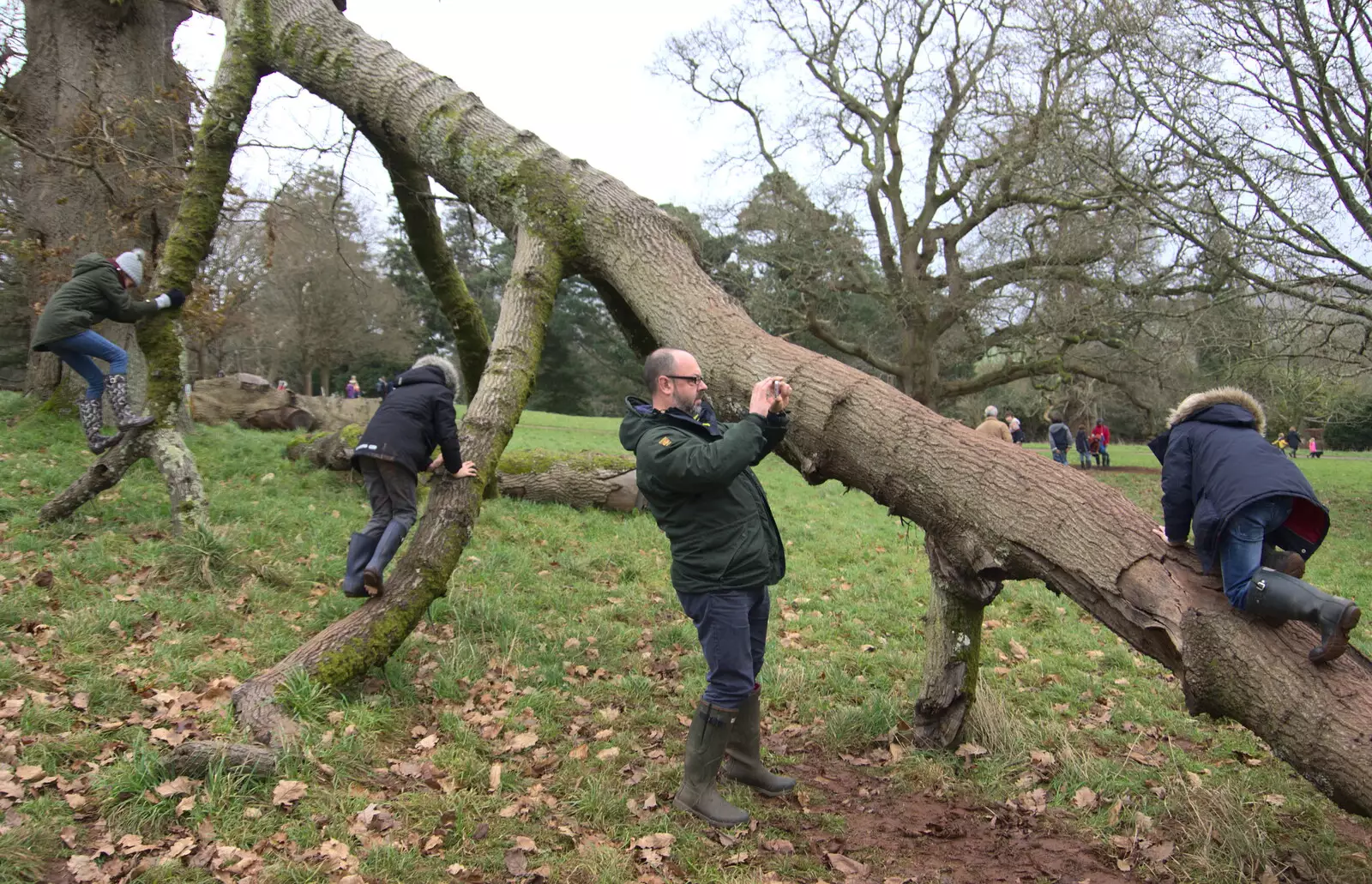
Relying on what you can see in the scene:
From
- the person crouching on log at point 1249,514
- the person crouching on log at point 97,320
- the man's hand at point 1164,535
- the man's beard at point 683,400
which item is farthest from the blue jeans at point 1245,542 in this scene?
the person crouching on log at point 97,320

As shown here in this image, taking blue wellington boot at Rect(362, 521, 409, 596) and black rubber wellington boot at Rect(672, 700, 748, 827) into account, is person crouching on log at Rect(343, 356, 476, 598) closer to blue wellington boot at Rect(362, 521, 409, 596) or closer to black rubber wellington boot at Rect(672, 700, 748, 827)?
blue wellington boot at Rect(362, 521, 409, 596)

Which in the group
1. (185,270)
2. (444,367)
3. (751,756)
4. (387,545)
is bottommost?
(751,756)

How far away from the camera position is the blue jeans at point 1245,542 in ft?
10.3

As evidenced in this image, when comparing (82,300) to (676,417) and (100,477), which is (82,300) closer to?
(100,477)

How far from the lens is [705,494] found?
3641 millimetres

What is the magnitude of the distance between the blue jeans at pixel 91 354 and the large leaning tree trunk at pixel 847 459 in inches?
103

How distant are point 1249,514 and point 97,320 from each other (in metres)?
7.79

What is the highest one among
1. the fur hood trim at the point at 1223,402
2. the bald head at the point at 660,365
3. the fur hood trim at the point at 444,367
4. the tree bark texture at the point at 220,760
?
the fur hood trim at the point at 1223,402

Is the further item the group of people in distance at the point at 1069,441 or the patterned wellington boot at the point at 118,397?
the group of people in distance at the point at 1069,441

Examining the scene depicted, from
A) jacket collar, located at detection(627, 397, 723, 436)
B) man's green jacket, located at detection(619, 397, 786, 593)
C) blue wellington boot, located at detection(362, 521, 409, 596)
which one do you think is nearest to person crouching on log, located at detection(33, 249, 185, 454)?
blue wellington boot, located at detection(362, 521, 409, 596)

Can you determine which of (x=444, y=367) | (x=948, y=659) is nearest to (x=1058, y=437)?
(x=948, y=659)

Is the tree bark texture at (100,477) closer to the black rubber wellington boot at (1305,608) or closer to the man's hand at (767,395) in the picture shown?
the man's hand at (767,395)

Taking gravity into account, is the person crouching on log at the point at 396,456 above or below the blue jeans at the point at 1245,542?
below

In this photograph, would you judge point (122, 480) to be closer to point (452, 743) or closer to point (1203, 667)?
point (452, 743)
